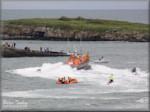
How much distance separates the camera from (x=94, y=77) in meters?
64.9

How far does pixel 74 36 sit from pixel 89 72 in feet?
183

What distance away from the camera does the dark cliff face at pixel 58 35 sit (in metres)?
123

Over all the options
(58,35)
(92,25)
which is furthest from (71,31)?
(92,25)

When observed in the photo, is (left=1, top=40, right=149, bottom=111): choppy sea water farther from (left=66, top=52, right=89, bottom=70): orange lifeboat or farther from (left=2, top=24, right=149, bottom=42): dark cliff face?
(left=2, top=24, right=149, bottom=42): dark cliff face

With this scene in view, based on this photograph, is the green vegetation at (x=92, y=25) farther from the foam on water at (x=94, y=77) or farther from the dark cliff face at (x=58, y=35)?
the foam on water at (x=94, y=77)

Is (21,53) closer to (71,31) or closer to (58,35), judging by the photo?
(58,35)

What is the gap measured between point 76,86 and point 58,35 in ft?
230

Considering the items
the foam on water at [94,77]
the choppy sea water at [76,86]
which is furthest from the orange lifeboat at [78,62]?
the choppy sea water at [76,86]

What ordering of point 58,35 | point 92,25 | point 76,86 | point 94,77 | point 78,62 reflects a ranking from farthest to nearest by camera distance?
point 92,25, point 58,35, point 78,62, point 94,77, point 76,86

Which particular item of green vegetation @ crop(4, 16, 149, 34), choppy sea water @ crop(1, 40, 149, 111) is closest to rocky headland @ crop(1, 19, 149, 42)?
green vegetation @ crop(4, 16, 149, 34)

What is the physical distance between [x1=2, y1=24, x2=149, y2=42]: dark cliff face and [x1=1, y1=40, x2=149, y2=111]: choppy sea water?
98.7 ft

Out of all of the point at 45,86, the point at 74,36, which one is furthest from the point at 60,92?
the point at 74,36

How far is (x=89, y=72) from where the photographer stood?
70062 mm

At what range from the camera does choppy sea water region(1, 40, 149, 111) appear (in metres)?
47.2
